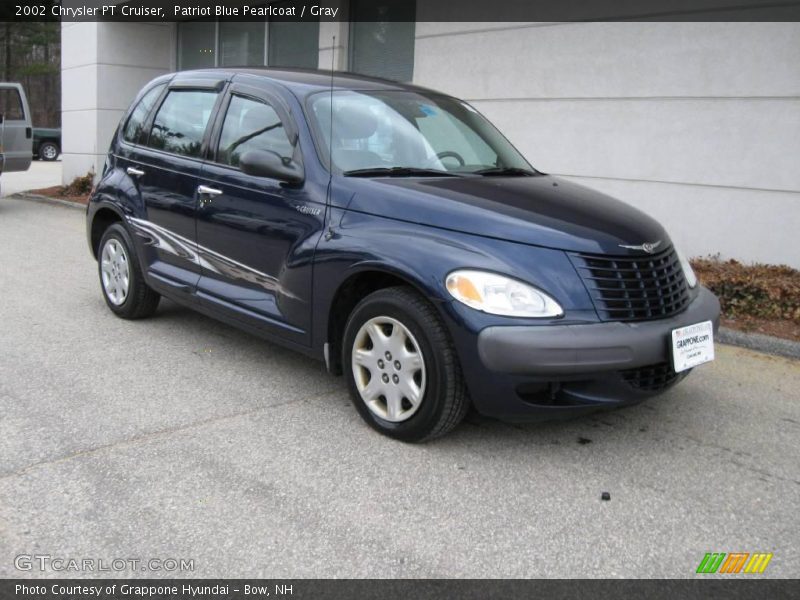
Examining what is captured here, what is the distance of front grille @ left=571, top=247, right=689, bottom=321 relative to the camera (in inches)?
140

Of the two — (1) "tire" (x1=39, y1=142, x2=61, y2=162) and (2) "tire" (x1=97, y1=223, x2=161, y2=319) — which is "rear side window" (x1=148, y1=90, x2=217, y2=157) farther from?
(1) "tire" (x1=39, y1=142, x2=61, y2=162)

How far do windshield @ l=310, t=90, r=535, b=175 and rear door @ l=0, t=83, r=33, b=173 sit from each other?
36.1 feet

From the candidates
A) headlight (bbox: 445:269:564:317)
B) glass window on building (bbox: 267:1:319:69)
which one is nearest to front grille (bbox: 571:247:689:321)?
headlight (bbox: 445:269:564:317)

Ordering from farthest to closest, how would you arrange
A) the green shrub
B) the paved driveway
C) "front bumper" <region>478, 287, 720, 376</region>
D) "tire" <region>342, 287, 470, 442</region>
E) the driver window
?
the paved driveway
the green shrub
the driver window
"tire" <region>342, 287, 470, 442</region>
"front bumper" <region>478, 287, 720, 376</region>

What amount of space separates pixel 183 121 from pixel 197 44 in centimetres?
999

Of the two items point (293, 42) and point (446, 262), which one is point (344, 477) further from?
point (293, 42)

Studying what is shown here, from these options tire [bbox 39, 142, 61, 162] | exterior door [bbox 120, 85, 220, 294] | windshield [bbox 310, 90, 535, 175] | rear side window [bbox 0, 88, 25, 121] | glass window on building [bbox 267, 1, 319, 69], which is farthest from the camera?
tire [bbox 39, 142, 61, 162]

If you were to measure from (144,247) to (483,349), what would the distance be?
10.1 ft

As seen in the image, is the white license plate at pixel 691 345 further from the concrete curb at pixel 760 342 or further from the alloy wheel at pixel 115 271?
the alloy wheel at pixel 115 271

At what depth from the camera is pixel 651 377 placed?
3.71m

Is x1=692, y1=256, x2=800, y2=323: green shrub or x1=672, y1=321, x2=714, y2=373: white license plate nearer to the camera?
x1=672, y1=321, x2=714, y2=373: white license plate

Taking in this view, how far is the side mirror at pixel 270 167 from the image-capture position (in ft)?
13.8

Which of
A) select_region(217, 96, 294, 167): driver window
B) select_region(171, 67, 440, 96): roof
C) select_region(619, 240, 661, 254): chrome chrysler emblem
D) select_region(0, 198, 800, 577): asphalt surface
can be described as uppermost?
select_region(171, 67, 440, 96): roof

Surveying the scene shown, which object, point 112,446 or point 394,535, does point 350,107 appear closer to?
point 112,446
